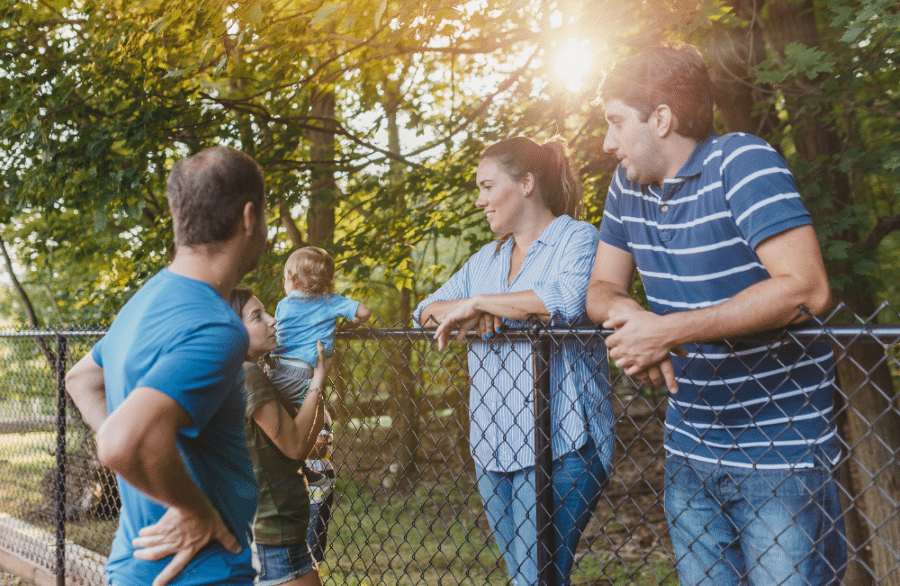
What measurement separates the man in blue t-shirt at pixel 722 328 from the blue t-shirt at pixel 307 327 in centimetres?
106

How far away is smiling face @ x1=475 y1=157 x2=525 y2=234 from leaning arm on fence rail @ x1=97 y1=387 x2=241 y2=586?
1491 mm

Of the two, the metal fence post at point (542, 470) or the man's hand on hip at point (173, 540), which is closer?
the man's hand on hip at point (173, 540)

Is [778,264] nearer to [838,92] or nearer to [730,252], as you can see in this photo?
[730,252]

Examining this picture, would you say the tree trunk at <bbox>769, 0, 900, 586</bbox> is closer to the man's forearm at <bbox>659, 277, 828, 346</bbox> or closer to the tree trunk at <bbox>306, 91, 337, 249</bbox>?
the man's forearm at <bbox>659, 277, 828, 346</bbox>

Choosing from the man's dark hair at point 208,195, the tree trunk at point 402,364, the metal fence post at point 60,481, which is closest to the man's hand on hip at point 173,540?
the man's dark hair at point 208,195

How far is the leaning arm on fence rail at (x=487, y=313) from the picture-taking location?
2.17m

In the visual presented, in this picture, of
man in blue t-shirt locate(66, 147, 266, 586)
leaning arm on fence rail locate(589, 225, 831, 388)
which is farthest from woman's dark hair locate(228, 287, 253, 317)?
leaning arm on fence rail locate(589, 225, 831, 388)

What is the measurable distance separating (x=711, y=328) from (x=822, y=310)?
0.89ft

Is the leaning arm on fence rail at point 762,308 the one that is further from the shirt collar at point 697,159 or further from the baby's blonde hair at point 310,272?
the baby's blonde hair at point 310,272

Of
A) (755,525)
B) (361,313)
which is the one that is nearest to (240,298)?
(361,313)

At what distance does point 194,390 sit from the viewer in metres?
1.28

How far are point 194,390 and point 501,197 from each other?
151 cm

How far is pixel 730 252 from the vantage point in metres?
1.76

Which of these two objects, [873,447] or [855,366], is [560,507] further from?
[873,447]
